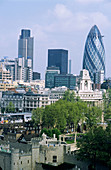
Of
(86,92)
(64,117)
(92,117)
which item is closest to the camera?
(92,117)

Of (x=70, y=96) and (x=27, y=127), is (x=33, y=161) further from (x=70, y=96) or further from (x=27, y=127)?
(x=70, y=96)

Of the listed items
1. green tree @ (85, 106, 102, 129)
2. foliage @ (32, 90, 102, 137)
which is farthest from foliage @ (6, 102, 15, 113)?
green tree @ (85, 106, 102, 129)

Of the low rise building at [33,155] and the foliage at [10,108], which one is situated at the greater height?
the foliage at [10,108]

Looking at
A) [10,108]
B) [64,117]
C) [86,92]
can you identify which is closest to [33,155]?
[64,117]

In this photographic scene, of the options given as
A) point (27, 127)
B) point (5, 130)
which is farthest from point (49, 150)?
point (27, 127)

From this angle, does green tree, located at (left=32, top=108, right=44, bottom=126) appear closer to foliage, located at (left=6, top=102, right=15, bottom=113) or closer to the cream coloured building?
foliage, located at (left=6, top=102, right=15, bottom=113)

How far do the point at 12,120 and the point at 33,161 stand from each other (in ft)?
185

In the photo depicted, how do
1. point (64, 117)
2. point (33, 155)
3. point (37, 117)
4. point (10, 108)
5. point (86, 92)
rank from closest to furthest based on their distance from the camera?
1. point (33, 155)
2. point (64, 117)
3. point (37, 117)
4. point (10, 108)
5. point (86, 92)

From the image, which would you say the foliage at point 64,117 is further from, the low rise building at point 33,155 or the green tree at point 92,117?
the low rise building at point 33,155

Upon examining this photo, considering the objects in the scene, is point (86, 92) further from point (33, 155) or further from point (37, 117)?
point (33, 155)

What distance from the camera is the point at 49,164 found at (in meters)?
62.1

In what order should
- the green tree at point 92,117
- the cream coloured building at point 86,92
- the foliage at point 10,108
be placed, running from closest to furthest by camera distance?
1. the green tree at point 92,117
2. the foliage at point 10,108
3. the cream coloured building at point 86,92

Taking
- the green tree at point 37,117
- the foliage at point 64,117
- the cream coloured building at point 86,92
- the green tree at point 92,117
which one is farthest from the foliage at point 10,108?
the green tree at point 92,117

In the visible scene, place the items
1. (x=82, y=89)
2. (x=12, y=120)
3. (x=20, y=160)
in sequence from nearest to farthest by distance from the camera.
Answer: (x=20, y=160)
(x=12, y=120)
(x=82, y=89)
